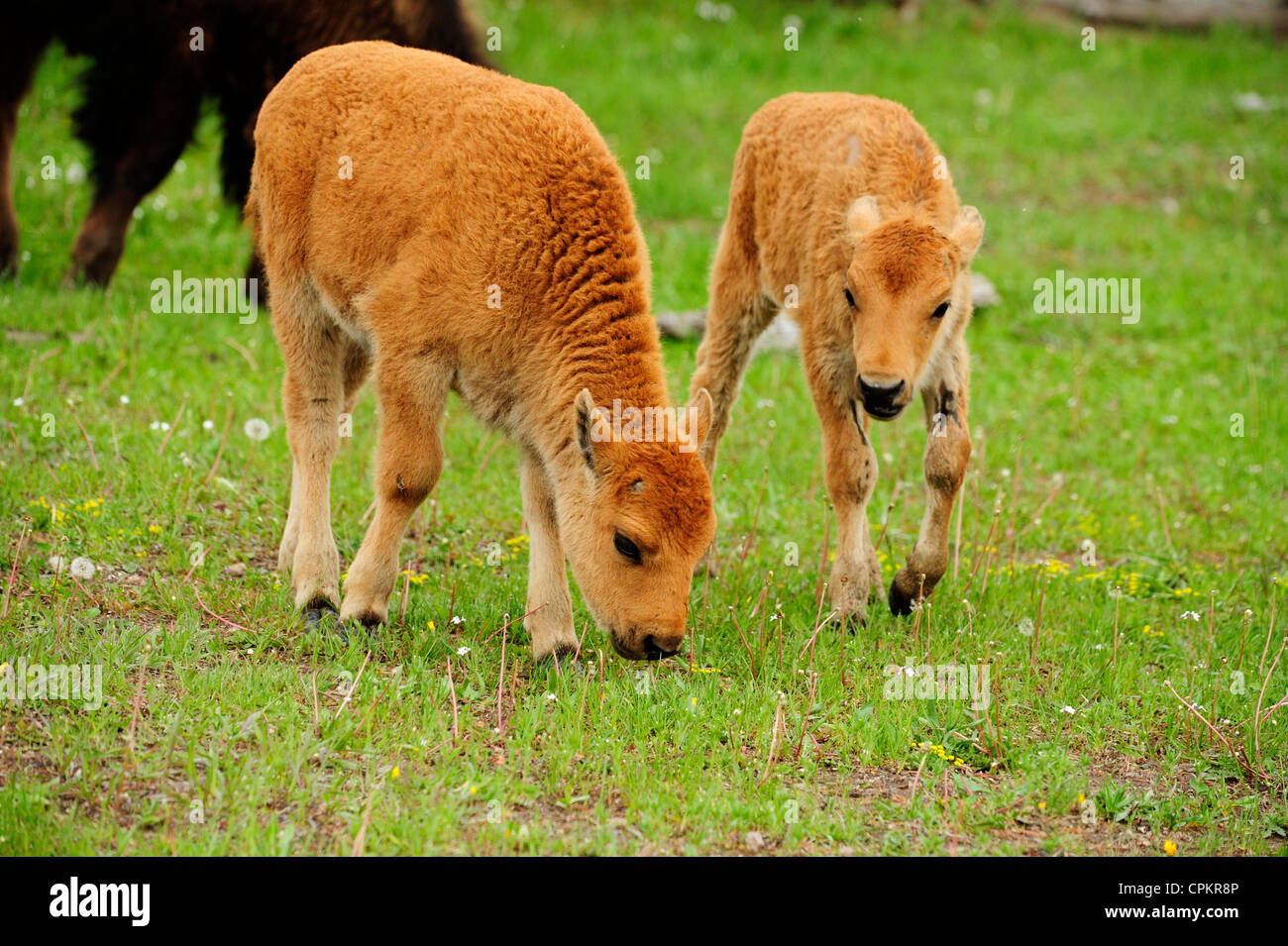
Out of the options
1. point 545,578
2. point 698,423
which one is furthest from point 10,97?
point 698,423

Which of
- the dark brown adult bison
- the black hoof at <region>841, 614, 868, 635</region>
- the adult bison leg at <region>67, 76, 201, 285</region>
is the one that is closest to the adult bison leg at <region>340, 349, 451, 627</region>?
the black hoof at <region>841, 614, 868, 635</region>

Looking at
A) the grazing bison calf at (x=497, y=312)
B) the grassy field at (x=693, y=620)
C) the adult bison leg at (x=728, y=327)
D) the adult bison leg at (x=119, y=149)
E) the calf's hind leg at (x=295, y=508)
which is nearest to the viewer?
the grassy field at (x=693, y=620)

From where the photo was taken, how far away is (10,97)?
10.4m

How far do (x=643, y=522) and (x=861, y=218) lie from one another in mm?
2108

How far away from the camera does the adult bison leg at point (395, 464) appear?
580cm

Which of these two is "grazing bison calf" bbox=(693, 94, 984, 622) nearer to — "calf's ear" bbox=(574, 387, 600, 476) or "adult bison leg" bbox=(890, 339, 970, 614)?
"adult bison leg" bbox=(890, 339, 970, 614)

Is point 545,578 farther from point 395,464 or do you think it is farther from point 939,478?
point 939,478

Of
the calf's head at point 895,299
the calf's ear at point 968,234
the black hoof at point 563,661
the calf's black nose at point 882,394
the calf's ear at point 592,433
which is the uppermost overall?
the calf's ear at point 968,234

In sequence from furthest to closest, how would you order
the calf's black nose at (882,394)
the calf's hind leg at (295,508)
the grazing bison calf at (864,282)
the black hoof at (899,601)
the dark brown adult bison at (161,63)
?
the dark brown adult bison at (161,63)
the black hoof at (899,601)
the calf's hind leg at (295,508)
the grazing bison calf at (864,282)
the calf's black nose at (882,394)

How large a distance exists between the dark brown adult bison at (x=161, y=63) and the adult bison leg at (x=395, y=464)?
178 inches

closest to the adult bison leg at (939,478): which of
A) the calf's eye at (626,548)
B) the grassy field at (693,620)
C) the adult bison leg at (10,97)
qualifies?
the grassy field at (693,620)

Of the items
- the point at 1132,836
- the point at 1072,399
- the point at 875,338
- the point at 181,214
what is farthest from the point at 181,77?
the point at 1132,836

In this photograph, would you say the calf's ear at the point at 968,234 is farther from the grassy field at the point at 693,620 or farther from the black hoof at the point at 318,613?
the black hoof at the point at 318,613
